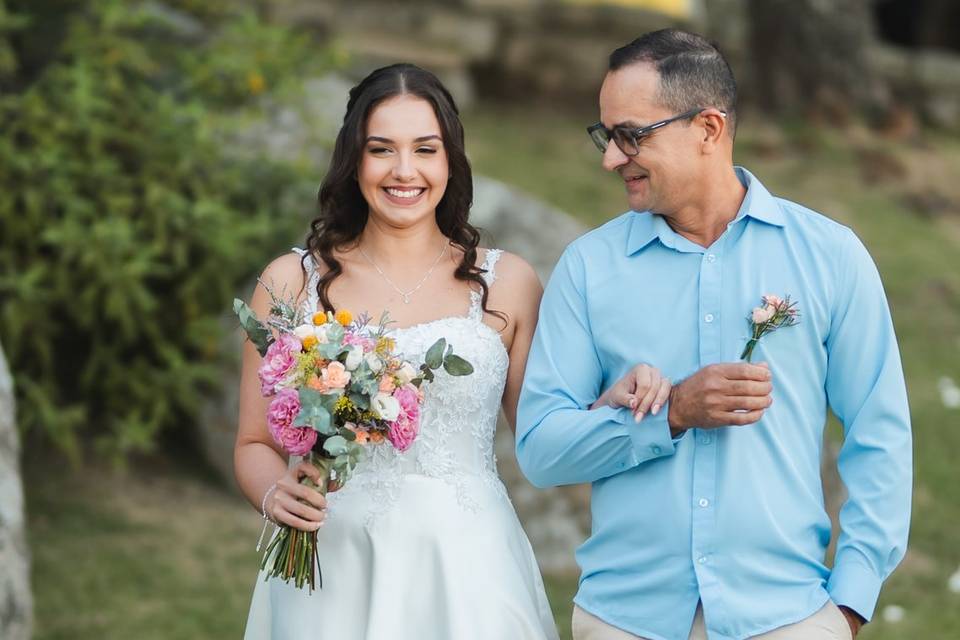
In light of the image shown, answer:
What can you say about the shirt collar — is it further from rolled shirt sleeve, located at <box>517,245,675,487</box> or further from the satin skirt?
the satin skirt

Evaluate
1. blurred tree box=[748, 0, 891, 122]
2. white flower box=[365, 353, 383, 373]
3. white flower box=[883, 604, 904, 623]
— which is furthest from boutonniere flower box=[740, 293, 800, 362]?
blurred tree box=[748, 0, 891, 122]

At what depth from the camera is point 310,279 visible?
376 cm

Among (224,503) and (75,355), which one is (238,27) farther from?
(224,503)

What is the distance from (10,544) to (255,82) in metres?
3.60

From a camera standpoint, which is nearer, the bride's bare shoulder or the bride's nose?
the bride's nose

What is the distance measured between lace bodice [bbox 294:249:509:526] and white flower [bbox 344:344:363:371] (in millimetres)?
436

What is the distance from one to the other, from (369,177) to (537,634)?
1196 mm

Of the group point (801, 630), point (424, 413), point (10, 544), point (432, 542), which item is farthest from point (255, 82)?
point (801, 630)

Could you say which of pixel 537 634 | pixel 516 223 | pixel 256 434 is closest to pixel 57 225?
pixel 516 223

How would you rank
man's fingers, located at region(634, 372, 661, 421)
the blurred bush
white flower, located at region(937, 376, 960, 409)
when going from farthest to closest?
white flower, located at region(937, 376, 960, 409) → the blurred bush → man's fingers, located at region(634, 372, 661, 421)

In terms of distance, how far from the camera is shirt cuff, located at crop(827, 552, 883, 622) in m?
3.14

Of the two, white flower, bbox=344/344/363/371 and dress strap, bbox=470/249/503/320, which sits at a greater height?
dress strap, bbox=470/249/503/320

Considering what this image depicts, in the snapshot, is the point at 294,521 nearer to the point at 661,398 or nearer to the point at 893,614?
the point at 661,398

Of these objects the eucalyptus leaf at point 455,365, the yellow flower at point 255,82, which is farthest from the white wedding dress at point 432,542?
the yellow flower at point 255,82
